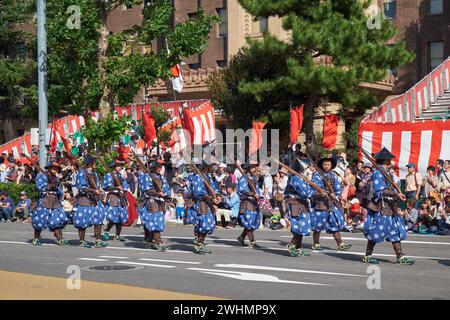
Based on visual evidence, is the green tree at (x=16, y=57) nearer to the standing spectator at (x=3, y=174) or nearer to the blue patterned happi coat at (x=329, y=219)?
the standing spectator at (x=3, y=174)

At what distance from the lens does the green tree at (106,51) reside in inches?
1029

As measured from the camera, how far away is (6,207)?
1079 inches

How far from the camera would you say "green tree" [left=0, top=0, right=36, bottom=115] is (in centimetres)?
4703

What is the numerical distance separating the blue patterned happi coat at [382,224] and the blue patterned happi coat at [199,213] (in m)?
3.40

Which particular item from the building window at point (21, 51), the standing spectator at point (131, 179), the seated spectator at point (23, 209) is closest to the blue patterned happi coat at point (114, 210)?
the standing spectator at point (131, 179)

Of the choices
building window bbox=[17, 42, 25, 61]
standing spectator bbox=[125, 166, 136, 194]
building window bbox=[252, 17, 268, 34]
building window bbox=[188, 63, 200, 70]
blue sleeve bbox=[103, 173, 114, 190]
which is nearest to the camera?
blue sleeve bbox=[103, 173, 114, 190]

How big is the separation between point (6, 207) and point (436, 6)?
22948 mm

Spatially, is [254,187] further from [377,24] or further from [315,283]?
[377,24]

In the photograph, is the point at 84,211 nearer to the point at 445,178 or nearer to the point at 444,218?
the point at 444,218

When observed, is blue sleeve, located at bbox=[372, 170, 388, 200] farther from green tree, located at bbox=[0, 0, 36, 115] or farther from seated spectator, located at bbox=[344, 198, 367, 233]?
green tree, located at bbox=[0, 0, 36, 115]

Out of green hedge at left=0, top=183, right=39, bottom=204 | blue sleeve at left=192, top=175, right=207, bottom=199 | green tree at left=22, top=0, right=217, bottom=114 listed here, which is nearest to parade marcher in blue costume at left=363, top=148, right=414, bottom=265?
blue sleeve at left=192, top=175, right=207, bottom=199

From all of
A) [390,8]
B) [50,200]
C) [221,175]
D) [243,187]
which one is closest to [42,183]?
[50,200]

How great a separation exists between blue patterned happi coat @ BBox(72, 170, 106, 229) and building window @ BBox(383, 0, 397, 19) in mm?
26680

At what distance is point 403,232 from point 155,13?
15.0 m
